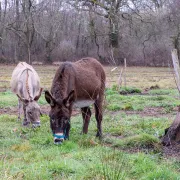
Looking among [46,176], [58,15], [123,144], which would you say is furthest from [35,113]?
[58,15]

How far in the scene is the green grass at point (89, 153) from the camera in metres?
4.41

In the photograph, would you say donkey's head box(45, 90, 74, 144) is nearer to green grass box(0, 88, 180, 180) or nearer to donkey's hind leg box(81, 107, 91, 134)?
green grass box(0, 88, 180, 180)

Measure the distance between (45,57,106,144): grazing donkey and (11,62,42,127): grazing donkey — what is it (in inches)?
54.6

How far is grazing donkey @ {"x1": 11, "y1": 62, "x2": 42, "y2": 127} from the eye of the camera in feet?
27.8

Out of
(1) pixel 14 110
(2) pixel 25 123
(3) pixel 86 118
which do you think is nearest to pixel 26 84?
(2) pixel 25 123

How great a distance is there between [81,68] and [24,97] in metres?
2.50

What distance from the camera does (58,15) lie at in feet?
125

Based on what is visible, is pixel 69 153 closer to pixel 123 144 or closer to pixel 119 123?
pixel 123 144

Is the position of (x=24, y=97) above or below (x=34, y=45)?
below

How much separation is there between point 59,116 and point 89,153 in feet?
3.53

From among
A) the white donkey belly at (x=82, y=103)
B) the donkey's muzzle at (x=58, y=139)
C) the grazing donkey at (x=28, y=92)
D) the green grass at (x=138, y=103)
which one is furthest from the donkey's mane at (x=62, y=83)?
the green grass at (x=138, y=103)

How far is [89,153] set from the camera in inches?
218

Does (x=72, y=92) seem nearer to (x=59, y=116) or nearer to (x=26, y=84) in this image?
(x=59, y=116)

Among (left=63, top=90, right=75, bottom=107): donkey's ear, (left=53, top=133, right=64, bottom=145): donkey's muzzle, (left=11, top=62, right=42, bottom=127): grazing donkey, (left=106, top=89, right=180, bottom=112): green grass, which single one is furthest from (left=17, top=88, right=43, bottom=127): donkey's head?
(left=106, top=89, right=180, bottom=112): green grass
